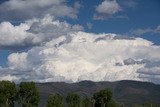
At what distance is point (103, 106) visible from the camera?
187 meters

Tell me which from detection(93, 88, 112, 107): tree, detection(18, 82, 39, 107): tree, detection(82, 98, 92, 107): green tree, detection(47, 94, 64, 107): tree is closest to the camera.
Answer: detection(18, 82, 39, 107): tree

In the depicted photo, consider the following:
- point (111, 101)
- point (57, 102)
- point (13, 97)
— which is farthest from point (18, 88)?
point (111, 101)

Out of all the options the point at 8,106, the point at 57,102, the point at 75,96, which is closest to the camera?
the point at 8,106

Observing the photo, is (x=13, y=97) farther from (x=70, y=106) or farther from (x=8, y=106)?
(x=70, y=106)

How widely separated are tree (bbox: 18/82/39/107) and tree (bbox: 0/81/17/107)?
3.35 metres

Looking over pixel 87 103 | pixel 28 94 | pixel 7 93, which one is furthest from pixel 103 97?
pixel 7 93

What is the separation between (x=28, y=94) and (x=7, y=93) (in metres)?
8.82

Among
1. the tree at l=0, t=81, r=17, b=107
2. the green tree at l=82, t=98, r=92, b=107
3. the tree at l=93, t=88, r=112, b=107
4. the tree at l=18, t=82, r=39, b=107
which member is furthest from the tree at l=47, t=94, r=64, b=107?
the tree at l=93, t=88, r=112, b=107

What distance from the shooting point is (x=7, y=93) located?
6531 inches

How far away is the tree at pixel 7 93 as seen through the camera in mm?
164750

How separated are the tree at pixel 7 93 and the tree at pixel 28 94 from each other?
3.35 metres

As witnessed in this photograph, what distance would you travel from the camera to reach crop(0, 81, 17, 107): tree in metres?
165

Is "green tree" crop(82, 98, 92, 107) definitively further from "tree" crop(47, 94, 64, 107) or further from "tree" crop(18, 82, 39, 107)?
"tree" crop(18, 82, 39, 107)

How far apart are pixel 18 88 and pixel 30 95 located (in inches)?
233
